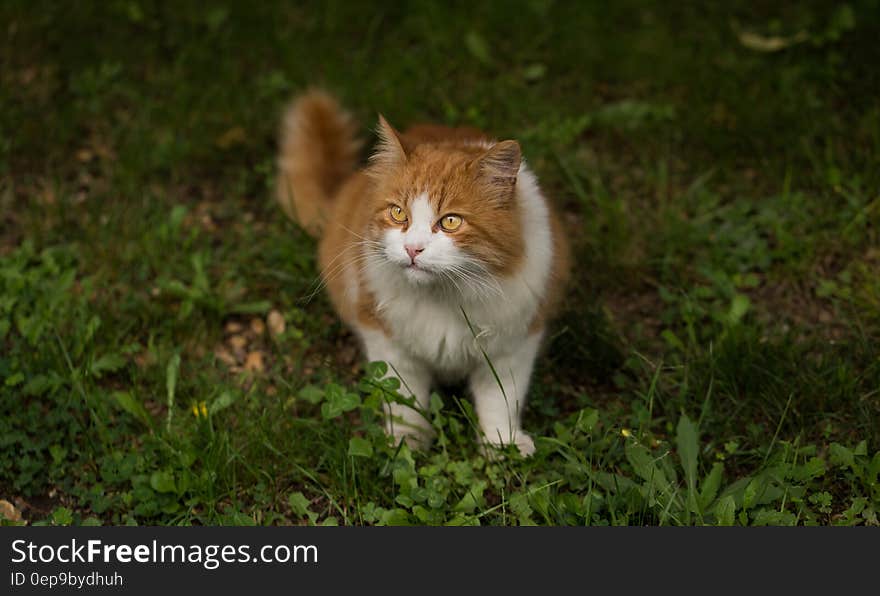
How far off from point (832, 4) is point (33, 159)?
3.81 metres

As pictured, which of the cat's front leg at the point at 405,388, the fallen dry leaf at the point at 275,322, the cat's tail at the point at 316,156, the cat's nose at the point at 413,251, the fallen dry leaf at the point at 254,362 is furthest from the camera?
the cat's tail at the point at 316,156

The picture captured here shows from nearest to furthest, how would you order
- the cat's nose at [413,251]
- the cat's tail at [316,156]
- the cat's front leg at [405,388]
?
1. the cat's nose at [413,251]
2. the cat's front leg at [405,388]
3. the cat's tail at [316,156]

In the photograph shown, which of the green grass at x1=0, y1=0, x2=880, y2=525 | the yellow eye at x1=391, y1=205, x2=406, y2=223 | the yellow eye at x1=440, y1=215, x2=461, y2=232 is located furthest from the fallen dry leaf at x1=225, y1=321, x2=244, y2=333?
the yellow eye at x1=440, y1=215, x2=461, y2=232

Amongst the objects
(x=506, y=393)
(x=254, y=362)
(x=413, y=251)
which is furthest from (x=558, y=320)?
(x=254, y=362)

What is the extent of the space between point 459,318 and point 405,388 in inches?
15.1

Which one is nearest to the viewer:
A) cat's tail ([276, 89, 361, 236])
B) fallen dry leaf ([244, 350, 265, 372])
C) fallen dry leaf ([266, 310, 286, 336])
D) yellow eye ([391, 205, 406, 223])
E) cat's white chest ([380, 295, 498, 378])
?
yellow eye ([391, 205, 406, 223])

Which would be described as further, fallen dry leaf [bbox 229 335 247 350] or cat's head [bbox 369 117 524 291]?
fallen dry leaf [bbox 229 335 247 350]

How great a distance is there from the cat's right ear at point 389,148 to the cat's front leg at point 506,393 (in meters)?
0.67

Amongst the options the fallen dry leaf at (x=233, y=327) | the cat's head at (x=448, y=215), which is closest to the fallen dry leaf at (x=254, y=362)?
the fallen dry leaf at (x=233, y=327)

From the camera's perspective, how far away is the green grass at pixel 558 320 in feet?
9.27

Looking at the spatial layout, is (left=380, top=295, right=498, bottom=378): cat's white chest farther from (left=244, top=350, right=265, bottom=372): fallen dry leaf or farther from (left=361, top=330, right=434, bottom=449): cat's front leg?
(left=244, top=350, right=265, bottom=372): fallen dry leaf

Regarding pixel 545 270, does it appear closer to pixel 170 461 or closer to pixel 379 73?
pixel 170 461

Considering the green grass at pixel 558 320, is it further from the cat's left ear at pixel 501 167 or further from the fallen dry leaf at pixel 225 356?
the cat's left ear at pixel 501 167

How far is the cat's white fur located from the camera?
2.55 metres
